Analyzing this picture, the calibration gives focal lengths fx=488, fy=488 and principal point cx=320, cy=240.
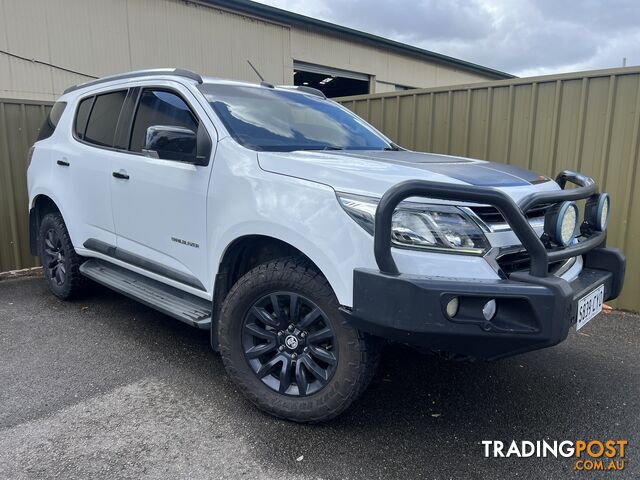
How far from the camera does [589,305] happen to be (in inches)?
97.2

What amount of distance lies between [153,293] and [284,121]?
1.57 m

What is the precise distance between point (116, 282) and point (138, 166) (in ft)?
3.26

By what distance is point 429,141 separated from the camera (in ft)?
19.2

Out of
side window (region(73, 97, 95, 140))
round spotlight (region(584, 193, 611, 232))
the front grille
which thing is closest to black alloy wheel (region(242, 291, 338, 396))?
the front grille

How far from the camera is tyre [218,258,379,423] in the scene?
7.82 ft

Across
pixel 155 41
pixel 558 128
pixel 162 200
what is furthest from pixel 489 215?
pixel 155 41

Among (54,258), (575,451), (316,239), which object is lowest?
(575,451)

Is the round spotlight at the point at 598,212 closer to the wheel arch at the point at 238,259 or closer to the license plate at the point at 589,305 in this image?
Result: the license plate at the point at 589,305

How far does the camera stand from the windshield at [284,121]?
3049 mm

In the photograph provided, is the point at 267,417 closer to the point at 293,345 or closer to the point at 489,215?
the point at 293,345

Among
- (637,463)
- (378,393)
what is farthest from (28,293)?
(637,463)

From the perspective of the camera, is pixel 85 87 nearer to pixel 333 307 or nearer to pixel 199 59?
pixel 333 307

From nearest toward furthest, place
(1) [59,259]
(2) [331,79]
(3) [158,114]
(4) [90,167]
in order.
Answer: (3) [158,114] < (4) [90,167] < (1) [59,259] < (2) [331,79]

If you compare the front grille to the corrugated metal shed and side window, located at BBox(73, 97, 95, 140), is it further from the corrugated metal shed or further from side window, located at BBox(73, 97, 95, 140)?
the corrugated metal shed
